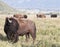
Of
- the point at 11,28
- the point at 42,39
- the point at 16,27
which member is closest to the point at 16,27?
the point at 16,27

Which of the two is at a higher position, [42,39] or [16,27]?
[16,27]

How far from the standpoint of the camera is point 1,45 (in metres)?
12.2

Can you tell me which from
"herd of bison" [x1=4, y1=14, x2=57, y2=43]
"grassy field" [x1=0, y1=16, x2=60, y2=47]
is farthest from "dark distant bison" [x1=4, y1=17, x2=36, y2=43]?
"grassy field" [x1=0, y1=16, x2=60, y2=47]

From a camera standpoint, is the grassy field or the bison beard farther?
the bison beard

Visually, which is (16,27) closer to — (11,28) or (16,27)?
(16,27)

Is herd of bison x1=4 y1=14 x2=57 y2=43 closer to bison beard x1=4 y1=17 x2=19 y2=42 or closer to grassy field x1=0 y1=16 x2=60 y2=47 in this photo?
bison beard x1=4 y1=17 x2=19 y2=42

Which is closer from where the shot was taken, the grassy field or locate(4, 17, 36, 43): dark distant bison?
the grassy field

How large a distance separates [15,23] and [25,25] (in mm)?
617

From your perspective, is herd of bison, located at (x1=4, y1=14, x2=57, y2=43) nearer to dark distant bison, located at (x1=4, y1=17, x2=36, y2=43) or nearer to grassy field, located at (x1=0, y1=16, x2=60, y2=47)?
dark distant bison, located at (x1=4, y1=17, x2=36, y2=43)

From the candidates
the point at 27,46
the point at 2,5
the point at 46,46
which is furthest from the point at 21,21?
the point at 2,5

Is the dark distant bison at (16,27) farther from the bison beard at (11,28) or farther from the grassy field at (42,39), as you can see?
the grassy field at (42,39)

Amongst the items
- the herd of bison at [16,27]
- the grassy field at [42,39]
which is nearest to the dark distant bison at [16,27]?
the herd of bison at [16,27]

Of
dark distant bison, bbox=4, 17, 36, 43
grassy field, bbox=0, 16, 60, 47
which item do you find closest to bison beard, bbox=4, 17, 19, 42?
dark distant bison, bbox=4, 17, 36, 43

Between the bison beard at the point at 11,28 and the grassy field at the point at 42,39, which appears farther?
the bison beard at the point at 11,28
